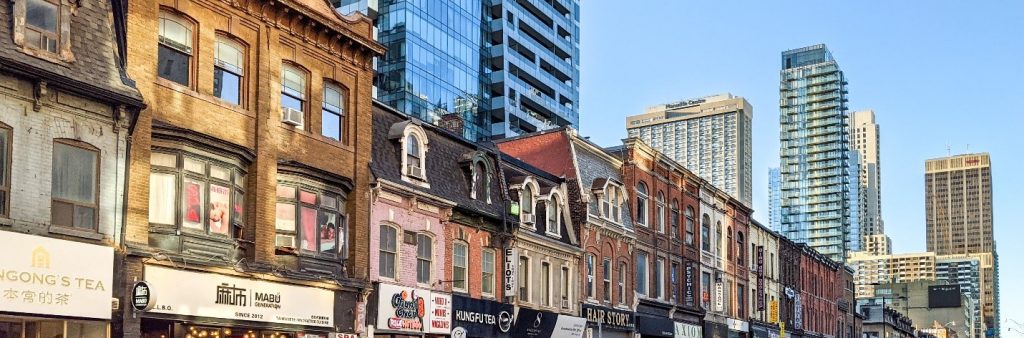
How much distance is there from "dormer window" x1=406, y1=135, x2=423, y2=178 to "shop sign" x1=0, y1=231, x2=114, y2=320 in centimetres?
1295

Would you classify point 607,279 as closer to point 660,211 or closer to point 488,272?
point 660,211

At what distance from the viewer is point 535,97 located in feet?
446

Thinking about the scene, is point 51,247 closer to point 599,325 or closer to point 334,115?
point 334,115

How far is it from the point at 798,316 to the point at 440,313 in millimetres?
47758

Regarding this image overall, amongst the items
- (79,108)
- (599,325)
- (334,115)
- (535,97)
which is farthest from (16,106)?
(535,97)

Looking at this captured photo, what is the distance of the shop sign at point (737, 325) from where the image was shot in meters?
65.6

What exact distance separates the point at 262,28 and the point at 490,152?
13.2 meters

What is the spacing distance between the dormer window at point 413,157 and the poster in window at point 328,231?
14.2 feet

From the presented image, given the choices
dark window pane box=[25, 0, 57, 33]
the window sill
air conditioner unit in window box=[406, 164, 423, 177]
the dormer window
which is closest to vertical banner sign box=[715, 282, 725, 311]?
the dormer window

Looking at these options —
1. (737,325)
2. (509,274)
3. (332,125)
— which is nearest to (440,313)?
(509,274)

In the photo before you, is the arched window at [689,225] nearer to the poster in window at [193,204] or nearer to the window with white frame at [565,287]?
the window with white frame at [565,287]

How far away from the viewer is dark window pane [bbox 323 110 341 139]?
3312 centimetres

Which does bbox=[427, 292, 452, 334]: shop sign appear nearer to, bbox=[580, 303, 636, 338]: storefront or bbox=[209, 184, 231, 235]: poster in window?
bbox=[209, 184, 231, 235]: poster in window

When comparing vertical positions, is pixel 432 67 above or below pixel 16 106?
above
